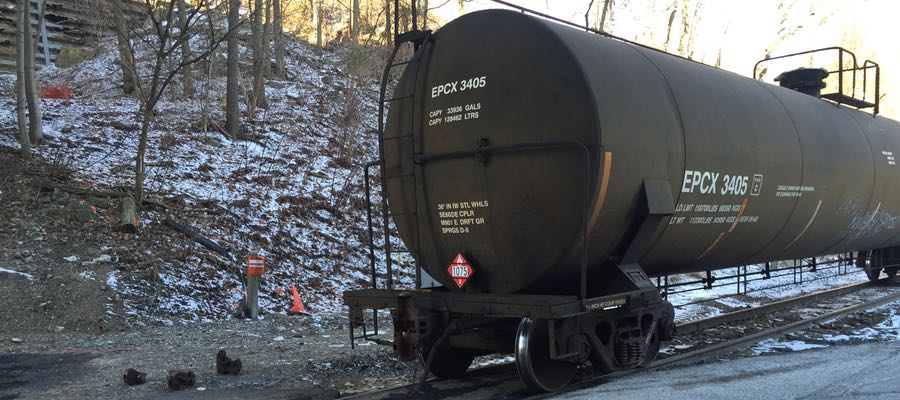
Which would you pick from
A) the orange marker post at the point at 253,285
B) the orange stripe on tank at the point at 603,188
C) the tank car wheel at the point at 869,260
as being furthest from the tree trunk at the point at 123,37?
the tank car wheel at the point at 869,260

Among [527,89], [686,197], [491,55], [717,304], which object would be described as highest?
[491,55]

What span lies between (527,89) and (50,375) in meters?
5.89

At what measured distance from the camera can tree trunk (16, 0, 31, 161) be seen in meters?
13.7

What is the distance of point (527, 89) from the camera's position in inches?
218

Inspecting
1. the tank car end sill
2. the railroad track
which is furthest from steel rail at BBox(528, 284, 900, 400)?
the tank car end sill

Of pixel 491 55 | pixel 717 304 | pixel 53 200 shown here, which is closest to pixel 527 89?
pixel 491 55

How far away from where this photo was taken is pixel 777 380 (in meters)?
5.85

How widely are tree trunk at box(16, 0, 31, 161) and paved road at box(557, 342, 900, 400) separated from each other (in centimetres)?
1319

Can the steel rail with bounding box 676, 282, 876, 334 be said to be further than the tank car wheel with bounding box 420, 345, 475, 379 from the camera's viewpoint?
Yes

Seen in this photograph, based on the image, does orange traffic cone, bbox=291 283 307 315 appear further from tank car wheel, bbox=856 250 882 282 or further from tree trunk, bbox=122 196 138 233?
tank car wheel, bbox=856 250 882 282

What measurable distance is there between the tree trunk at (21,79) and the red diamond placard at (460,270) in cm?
1180

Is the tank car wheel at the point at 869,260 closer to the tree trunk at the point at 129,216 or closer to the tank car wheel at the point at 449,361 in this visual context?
the tank car wheel at the point at 449,361

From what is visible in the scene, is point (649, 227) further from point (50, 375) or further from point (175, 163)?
point (175, 163)

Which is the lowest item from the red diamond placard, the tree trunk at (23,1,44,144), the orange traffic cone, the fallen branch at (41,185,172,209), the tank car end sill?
the orange traffic cone
